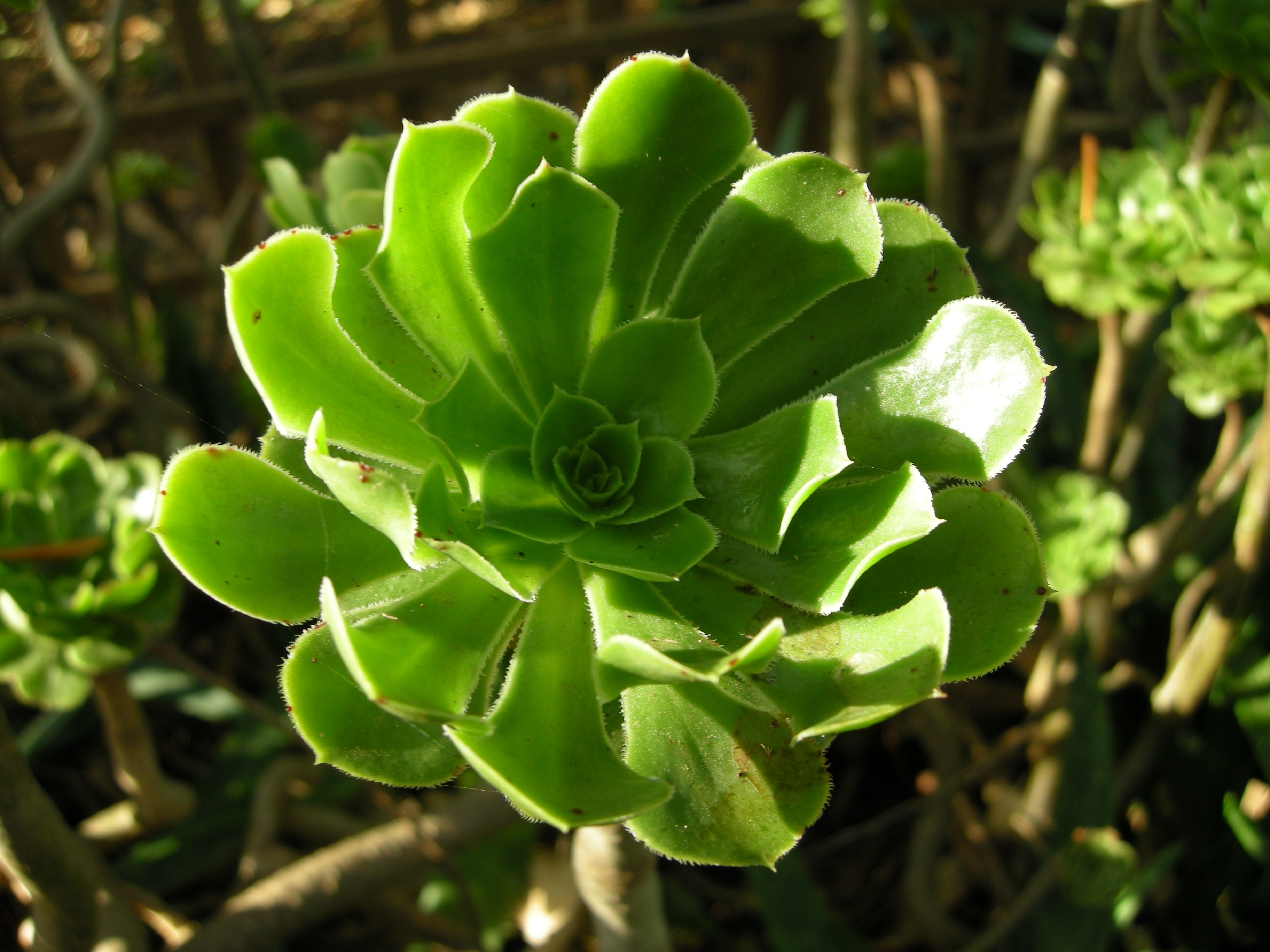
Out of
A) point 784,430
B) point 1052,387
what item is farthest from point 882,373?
point 1052,387

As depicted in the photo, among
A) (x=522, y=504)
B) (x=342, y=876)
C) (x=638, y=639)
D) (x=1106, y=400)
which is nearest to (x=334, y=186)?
(x=522, y=504)

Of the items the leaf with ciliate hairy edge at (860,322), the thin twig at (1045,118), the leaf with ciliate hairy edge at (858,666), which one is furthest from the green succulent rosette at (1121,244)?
the leaf with ciliate hairy edge at (858,666)

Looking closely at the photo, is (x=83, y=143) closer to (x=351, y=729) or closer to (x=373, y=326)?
(x=373, y=326)

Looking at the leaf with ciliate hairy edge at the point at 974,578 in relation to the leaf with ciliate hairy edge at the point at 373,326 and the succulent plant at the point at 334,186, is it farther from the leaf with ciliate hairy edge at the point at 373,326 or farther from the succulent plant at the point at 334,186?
the succulent plant at the point at 334,186

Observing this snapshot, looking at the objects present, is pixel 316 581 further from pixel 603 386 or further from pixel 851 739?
pixel 851 739

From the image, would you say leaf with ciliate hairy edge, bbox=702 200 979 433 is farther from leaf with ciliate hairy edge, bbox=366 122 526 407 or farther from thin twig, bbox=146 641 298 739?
thin twig, bbox=146 641 298 739

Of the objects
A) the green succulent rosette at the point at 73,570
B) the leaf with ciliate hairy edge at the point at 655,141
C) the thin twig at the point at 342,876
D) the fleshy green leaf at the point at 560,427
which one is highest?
the leaf with ciliate hairy edge at the point at 655,141
